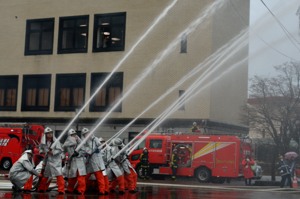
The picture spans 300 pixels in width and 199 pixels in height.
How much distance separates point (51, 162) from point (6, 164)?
19751 millimetres

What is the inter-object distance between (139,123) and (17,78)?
36.0ft

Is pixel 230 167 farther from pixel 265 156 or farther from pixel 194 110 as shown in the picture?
pixel 265 156

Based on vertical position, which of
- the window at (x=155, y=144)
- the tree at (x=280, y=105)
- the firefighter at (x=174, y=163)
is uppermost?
the tree at (x=280, y=105)

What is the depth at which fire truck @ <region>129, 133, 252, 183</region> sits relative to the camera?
28375 mm

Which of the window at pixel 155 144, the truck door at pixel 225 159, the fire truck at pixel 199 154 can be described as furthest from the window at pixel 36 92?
the truck door at pixel 225 159

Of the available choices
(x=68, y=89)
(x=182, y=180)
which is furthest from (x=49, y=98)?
(x=182, y=180)

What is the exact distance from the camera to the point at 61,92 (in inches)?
1588

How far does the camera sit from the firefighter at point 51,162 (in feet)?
50.4

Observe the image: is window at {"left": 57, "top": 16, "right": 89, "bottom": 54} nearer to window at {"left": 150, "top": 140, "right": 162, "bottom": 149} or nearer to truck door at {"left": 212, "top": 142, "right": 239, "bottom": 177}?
window at {"left": 150, "top": 140, "right": 162, "bottom": 149}

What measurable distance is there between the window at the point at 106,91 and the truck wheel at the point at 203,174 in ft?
35.1

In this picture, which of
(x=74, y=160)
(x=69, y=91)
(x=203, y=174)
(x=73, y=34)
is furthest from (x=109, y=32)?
(x=74, y=160)

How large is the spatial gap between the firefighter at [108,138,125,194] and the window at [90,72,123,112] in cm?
2086

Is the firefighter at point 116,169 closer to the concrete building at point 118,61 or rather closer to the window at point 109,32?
the concrete building at point 118,61

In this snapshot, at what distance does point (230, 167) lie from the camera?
28.3 meters
